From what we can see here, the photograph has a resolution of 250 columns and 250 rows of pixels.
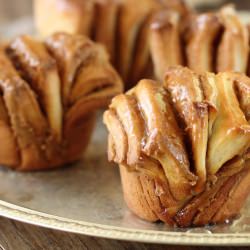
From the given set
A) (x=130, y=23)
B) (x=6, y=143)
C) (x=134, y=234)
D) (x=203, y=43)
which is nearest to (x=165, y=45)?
(x=203, y=43)

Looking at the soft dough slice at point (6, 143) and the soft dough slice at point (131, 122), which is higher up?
the soft dough slice at point (131, 122)

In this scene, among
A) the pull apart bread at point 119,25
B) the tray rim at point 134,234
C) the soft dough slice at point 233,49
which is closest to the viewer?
the tray rim at point 134,234

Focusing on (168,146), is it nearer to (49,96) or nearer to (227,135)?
(227,135)

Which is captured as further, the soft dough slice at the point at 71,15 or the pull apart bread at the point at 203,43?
the soft dough slice at the point at 71,15

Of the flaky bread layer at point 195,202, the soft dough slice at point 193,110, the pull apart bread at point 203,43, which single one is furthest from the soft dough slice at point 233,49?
the flaky bread layer at point 195,202

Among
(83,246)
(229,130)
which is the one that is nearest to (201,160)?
(229,130)

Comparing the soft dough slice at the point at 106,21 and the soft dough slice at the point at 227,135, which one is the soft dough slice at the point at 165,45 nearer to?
the soft dough slice at the point at 106,21

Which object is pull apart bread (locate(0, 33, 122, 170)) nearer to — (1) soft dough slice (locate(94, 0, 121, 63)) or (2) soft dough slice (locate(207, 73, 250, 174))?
(1) soft dough slice (locate(94, 0, 121, 63))
